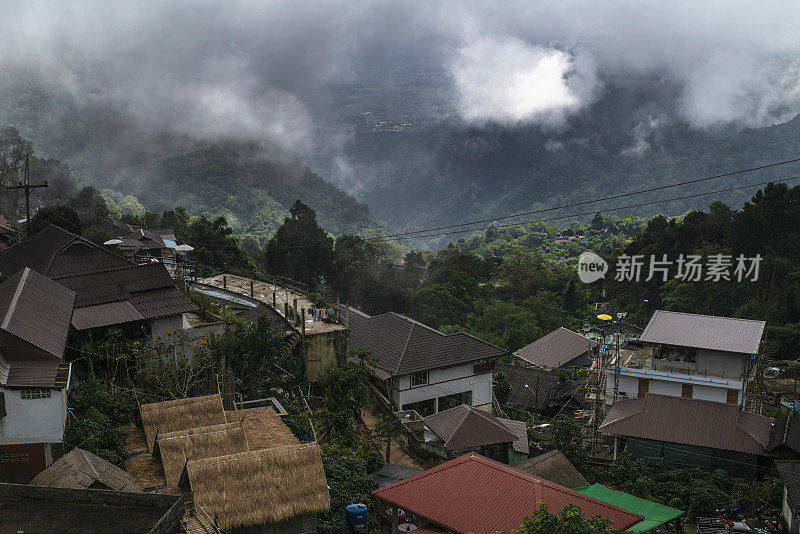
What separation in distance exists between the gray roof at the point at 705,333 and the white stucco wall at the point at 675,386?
1281mm


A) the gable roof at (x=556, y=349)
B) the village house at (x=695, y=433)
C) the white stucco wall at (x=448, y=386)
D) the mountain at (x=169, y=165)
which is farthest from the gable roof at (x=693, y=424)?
the mountain at (x=169, y=165)

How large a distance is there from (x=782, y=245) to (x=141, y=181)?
6974 cm

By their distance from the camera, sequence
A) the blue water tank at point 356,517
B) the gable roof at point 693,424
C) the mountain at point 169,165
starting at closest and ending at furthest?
1. the blue water tank at point 356,517
2. the gable roof at point 693,424
3. the mountain at point 169,165

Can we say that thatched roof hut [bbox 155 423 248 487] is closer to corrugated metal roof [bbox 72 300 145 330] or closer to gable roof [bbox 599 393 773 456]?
corrugated metal roof [bbox 72 300 145 330]

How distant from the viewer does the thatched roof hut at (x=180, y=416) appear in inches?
516

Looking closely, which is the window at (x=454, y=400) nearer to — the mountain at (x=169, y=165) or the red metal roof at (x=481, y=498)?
the red metal roof at (x=481, y=498)

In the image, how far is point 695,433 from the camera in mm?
22812

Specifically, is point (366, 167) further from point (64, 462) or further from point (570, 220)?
point (64, 462)

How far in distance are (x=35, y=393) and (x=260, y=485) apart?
5.22 m

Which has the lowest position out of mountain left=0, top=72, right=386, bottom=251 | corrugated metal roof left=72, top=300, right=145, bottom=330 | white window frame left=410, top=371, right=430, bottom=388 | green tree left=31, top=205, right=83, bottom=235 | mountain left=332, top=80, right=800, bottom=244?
white window frame left=410, top=371, right=430, bottom=388

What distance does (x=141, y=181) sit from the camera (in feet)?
272

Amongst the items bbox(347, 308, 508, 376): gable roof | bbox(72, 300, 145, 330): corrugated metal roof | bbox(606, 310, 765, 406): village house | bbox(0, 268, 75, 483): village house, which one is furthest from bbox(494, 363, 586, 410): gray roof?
bbox(0, 268, 75, 483): village house

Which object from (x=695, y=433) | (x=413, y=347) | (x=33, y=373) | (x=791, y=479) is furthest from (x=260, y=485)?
(x=695, y=433)

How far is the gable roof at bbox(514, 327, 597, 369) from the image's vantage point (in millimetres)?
35375
